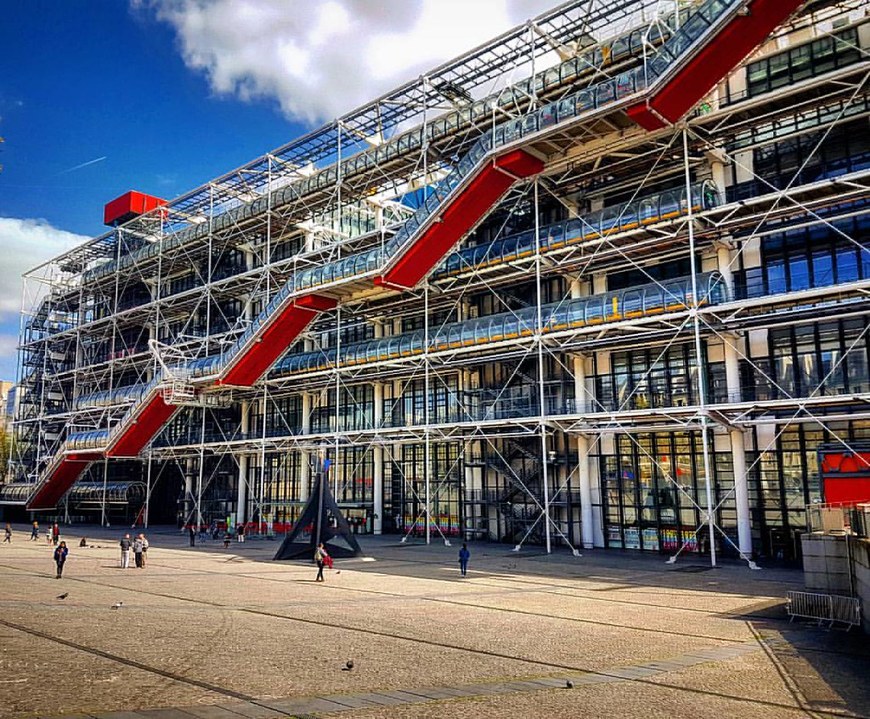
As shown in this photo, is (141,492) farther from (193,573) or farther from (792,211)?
(792,211)

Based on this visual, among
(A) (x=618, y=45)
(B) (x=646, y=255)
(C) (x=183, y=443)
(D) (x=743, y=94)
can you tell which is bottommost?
(C) (x=183, y=443)

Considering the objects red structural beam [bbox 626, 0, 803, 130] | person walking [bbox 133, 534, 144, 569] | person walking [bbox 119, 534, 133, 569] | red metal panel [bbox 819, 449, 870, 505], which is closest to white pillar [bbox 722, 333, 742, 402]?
red metal panel [bbox 819, 449, 870, 505]

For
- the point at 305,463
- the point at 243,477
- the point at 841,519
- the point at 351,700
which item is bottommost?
the point at 351,700

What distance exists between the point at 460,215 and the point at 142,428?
855 inches

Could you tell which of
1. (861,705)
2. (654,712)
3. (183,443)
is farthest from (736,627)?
(183,443)

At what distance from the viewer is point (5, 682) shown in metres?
8.03

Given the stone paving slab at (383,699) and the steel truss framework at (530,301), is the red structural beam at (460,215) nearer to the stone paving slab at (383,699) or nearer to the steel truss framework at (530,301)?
the steel truss framework at (530,301)

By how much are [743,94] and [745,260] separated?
5.35m

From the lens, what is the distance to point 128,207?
50.0 metres

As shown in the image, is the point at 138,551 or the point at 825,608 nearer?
the point at 825,608

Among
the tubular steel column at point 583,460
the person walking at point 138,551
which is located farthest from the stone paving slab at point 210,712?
the tubular steel column at point 583,460

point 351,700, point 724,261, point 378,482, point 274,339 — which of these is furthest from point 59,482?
point 351,700

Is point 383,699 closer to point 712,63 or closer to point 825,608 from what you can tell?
point 825,608

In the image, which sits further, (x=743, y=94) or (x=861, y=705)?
(x=743, y=94)
